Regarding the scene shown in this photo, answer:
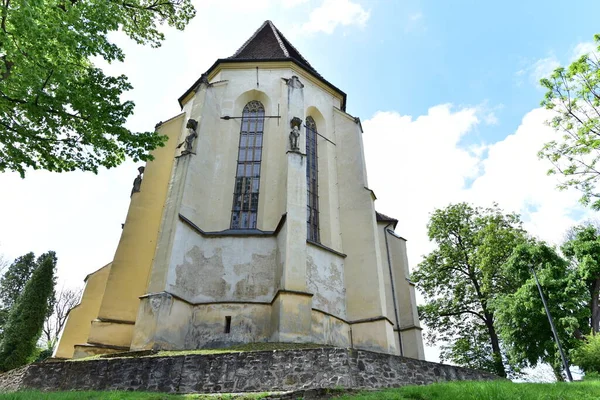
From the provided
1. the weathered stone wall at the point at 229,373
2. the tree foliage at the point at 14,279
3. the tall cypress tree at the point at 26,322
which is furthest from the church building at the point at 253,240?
the tree foliage at the point at 14,279

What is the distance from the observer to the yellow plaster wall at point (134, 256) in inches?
501

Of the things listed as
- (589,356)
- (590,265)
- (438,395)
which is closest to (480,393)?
(438,395)

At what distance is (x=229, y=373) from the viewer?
801 cm

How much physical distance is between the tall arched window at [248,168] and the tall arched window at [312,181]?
2118 mm

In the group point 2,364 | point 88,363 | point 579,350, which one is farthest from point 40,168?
point 579,350

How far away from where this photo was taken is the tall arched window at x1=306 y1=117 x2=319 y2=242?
1558cm

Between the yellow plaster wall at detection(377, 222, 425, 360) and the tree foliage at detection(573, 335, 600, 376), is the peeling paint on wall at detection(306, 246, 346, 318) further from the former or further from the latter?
the tree foliage at detection(573, 335, 600, 376)

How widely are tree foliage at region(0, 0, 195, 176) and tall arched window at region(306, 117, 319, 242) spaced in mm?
6951

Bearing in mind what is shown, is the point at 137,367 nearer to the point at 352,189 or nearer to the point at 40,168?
the point at 40,168

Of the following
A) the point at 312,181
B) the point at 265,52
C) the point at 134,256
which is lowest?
the point at 134,256

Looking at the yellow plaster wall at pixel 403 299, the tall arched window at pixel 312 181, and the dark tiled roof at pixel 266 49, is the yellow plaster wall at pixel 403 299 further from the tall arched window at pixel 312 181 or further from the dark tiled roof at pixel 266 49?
the dark tiled roof at pixel 266 49

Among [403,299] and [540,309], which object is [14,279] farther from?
[540,309]

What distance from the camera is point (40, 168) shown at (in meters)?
9.61

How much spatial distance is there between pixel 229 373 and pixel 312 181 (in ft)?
32.7
